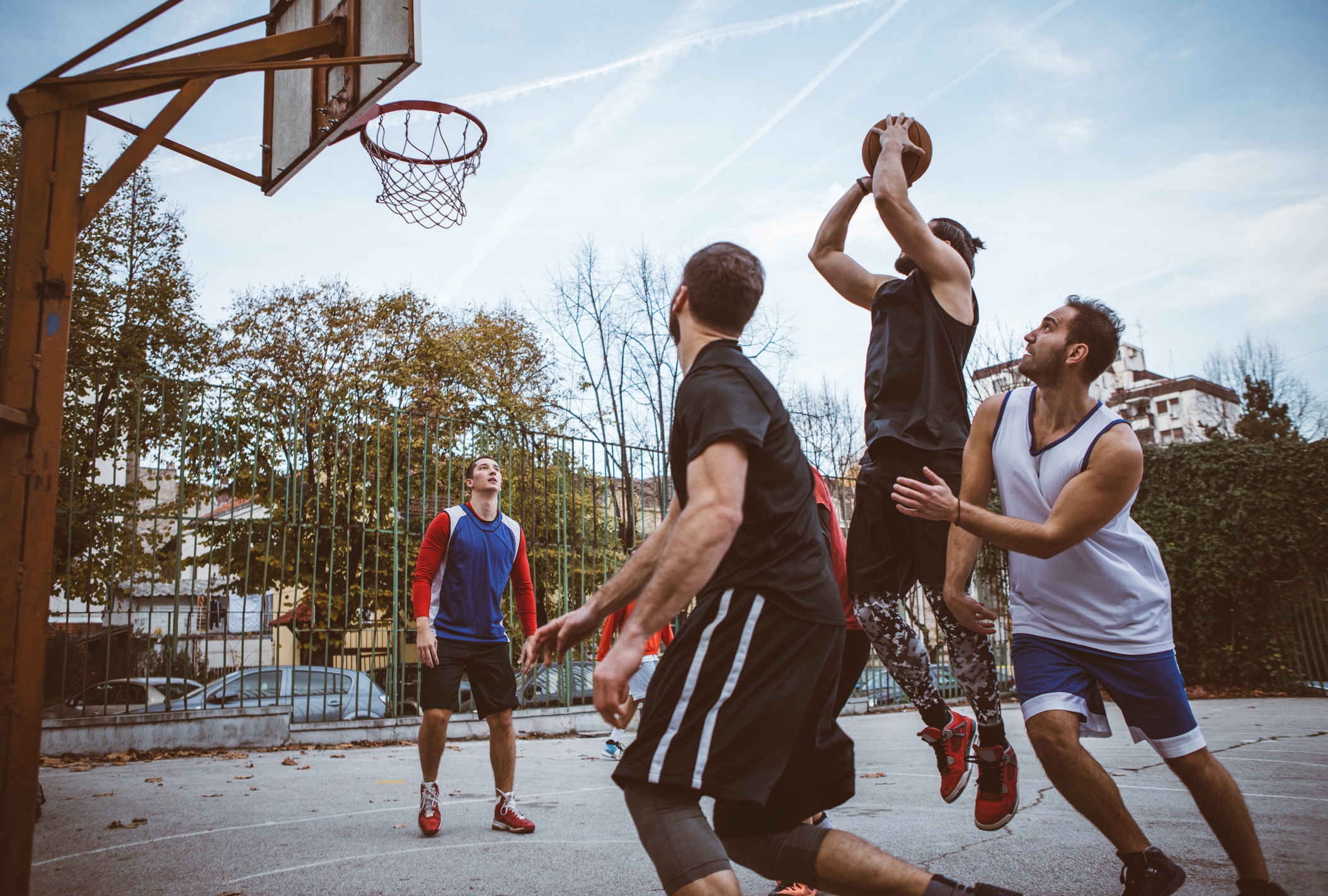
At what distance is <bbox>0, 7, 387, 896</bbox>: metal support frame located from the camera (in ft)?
9.29

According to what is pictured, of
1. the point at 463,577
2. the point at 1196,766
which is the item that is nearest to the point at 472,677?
the point at 463,577

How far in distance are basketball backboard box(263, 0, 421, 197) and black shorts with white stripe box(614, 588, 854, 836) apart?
3.58 metres

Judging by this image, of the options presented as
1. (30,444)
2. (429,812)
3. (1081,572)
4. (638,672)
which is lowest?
(429,812)

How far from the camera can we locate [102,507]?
8.91 meters

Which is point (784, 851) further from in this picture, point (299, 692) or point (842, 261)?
point (299, 692)

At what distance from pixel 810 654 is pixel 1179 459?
15.5 meters

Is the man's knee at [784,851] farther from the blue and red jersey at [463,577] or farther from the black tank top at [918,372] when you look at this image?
the blue and red jersey at [463,577]

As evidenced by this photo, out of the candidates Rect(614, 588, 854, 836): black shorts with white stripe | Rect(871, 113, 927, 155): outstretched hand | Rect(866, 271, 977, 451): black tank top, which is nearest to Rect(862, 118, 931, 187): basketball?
Rect(871, 113, 927, 155): outstretched hand

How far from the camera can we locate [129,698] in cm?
855

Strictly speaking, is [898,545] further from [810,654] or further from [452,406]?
[452,406]

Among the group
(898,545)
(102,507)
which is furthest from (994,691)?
(102,507)

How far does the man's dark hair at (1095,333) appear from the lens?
3105 millimetres

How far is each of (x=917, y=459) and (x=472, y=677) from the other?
122 inches

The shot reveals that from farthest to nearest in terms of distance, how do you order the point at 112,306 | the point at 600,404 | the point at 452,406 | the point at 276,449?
the point at 452,406
the point at 600,404
the point at 112,306
the point at 276,449
